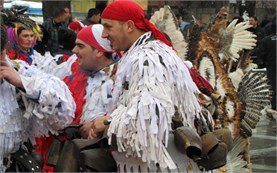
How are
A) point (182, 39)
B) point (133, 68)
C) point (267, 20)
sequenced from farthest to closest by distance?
1. point (267, 20)
2. point (182, 39)
3. point (133, 68)

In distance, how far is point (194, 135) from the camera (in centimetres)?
298

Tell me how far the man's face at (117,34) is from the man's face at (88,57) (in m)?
1.10

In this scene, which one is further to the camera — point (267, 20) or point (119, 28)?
point (267, 20)

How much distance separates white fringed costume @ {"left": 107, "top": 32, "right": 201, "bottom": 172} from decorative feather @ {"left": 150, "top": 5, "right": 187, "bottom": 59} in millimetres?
2210

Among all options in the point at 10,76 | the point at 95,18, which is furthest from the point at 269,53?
the point at 10,76

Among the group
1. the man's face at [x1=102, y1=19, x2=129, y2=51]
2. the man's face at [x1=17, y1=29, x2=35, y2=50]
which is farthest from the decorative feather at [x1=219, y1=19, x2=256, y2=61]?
the man's face at [x1=102, y1=19, x2=129, y2=51]

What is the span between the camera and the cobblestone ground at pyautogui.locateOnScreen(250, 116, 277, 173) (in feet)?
25.0

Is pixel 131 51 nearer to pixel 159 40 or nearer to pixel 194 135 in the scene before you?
pixel 159 40

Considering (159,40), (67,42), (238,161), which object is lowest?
(238,161)

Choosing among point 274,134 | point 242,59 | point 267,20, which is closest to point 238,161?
point 242,59

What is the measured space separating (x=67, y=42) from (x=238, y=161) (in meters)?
4.18

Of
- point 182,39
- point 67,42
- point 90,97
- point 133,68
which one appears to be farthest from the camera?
point 67,42

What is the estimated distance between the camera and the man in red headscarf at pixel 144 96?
2.77 metres

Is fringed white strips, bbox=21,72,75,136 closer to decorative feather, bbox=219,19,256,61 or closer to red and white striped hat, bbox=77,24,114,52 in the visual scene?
red and white striped hat, bbox=77,24,114,52
